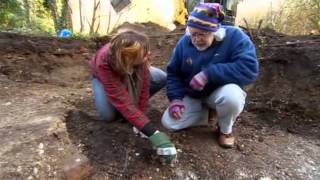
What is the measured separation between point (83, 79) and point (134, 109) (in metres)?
1.93

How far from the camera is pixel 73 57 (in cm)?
489

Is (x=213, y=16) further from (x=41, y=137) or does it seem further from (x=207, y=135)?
(x=41, y=137)

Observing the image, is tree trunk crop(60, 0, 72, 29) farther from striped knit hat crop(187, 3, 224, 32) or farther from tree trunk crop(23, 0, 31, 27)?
striped knit hat crop(187, 3, 224, 32)

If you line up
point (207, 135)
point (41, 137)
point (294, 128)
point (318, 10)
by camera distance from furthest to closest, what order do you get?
point (318, 10), point (294, 128), point (207, 135), point (41, 137)

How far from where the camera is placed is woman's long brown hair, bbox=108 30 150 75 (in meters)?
2.61

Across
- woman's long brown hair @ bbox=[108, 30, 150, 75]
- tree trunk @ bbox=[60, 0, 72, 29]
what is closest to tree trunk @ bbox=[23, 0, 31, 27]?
tree trunk @ bbox=[60, 0, 72, 29]

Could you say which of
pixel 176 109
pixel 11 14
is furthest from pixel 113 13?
pixel 176 109

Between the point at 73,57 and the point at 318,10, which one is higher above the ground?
the point at 318,10

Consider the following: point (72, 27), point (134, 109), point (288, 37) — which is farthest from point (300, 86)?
point (72, 27)

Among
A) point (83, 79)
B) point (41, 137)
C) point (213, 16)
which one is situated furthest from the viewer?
point (83, 79)

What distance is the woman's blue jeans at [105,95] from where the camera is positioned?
310 centimetres

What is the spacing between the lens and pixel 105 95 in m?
3.11

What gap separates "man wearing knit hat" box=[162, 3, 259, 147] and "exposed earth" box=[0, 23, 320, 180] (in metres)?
0.19

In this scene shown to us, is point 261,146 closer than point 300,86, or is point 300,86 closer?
point 261,146
